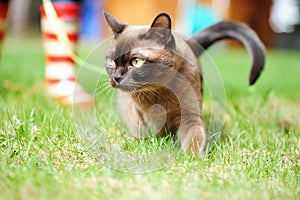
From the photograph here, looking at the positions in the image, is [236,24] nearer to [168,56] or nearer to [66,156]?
[168,56]

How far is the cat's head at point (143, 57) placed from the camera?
171 centimetres

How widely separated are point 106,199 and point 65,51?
172 cm

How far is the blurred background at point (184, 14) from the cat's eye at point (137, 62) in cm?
509

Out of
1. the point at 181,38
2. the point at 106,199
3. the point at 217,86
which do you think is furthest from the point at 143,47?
the point at 106,199

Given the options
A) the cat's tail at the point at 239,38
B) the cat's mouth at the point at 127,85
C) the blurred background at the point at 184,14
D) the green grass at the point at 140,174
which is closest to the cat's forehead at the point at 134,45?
the cat's mouth at the point at 127,85

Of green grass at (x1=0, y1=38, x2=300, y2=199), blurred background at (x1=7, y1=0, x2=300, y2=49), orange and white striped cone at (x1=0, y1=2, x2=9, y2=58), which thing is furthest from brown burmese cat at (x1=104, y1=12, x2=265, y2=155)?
blurred background at (x1=7, y1=0, x2=300, y2=49)

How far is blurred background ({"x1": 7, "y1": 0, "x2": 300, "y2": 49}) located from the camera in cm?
827

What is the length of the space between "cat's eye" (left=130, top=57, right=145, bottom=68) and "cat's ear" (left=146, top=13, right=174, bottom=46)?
0.10 meters

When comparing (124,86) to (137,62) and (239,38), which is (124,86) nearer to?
(137,62)

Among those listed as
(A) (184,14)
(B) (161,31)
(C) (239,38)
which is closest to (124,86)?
(B) (161,31)

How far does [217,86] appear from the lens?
77.8 inches

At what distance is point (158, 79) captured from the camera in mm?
1762

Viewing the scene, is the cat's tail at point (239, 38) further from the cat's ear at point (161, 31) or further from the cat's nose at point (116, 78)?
the cat's nose at point (116, 78)

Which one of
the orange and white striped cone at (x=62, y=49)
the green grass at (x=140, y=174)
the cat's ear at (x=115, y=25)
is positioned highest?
the cat's ear at (x=115, y=25)
